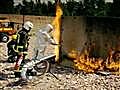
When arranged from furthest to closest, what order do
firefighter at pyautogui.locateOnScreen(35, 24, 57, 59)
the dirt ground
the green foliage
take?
the green foliage → firefighter at pyautogui.locateOnScreen(35, 24, 57, 59) → the dirt ground

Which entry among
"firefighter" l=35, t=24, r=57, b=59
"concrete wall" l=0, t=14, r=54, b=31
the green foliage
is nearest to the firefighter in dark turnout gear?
"firefighter" l=35, t=24, r=57, b=59

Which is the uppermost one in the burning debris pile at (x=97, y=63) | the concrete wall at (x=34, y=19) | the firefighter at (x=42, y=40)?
the firefighter at (x=42, y=40)

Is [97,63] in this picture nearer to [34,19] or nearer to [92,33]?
[92,33]

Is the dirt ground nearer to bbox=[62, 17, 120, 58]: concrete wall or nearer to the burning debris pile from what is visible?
the burning debris pile

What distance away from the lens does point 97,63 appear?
11781 mm

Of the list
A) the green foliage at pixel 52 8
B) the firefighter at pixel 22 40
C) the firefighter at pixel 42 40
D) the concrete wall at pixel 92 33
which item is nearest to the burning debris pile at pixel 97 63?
the concrete wall at pixel 92 33

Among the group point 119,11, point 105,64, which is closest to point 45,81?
point 105,64

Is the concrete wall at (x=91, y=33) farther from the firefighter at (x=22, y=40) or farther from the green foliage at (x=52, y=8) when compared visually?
the green foliage at (x=52, y=8)

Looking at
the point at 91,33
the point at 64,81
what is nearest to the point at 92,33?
the point at 91,33

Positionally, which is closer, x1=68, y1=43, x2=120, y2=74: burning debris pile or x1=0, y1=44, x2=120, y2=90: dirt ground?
x1=0, y1=44, x2=120, y2=90: dirt ground

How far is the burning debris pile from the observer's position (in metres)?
11.6

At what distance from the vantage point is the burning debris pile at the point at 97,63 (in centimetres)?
1158

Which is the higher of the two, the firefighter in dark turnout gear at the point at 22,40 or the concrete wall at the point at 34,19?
the firefighter in dark turnout gear at the point at 22,40

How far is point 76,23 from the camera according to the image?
40.3ft
